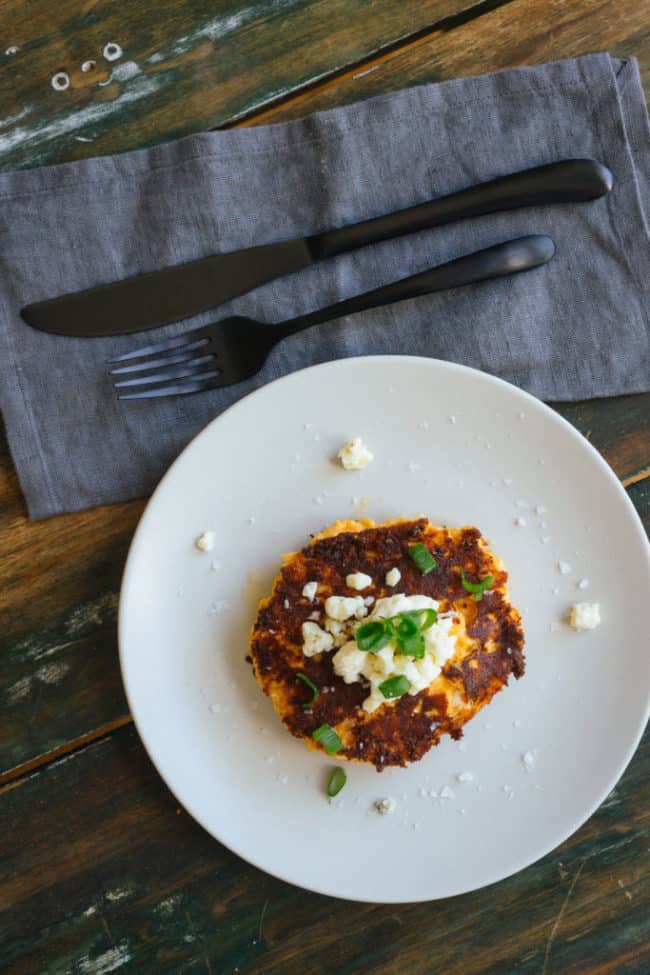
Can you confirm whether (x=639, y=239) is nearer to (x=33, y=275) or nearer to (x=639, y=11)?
(x=639, y=11)

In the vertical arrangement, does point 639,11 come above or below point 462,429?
above

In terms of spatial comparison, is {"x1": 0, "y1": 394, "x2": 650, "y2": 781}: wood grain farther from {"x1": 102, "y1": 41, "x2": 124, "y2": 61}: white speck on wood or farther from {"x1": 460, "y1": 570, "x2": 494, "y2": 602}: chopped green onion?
{"x1": 102, "y1": 41, "x2": 124, "y2": 61}: white speck on wood

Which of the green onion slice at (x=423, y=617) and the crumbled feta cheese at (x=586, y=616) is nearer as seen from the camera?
the green onion slice at (x=423, y=617)

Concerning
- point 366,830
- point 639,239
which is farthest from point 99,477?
point 639,239

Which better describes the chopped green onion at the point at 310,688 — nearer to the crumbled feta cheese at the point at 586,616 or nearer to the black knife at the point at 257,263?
the crumbled feta cheese at the point at 586,616

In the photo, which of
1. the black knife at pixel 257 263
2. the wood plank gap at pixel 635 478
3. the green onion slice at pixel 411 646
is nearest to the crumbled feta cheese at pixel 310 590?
the green onion slice at pixel 411 646

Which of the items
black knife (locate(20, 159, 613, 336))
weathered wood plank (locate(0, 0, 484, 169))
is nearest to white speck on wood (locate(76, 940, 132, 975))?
black knife (locate(20, 159, 613, 336))
